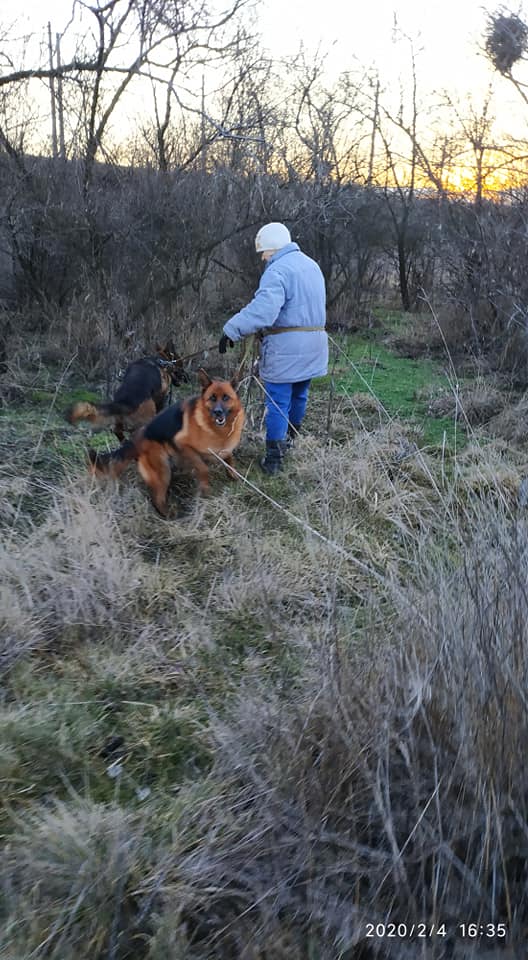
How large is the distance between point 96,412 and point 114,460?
0.84 meters

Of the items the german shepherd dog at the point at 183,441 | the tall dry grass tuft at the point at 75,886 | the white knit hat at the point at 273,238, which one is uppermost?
the white knit hat at the point at 273,238

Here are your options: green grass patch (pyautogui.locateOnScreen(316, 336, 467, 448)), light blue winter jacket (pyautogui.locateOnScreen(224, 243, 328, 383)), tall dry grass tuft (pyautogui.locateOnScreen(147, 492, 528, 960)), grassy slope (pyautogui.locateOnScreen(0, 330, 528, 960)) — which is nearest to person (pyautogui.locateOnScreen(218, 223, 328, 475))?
light blue winter jacket (pyautogui.locateOnScreen(224, 243, 328, 383))

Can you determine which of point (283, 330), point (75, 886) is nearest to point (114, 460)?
point (283, 330)

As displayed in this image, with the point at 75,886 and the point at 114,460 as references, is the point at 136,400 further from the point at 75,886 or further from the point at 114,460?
the point at 75,886

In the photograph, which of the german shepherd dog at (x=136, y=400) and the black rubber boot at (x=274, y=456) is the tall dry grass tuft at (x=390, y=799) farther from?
the german shepherd dog at (x=136, y=400)

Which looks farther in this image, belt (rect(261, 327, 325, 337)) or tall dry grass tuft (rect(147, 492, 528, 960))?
belt (rect(261, 327, 325, 337))

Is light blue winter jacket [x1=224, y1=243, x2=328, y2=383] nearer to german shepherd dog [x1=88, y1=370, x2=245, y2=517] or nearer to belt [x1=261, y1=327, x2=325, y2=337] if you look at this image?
belt [x1=261, y1=327, x2=325, y2=337]

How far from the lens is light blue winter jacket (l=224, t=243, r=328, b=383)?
504 cm

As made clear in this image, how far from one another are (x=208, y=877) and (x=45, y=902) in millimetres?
447

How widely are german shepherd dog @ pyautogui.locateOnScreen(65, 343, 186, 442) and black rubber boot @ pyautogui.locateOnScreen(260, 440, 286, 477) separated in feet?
4.24

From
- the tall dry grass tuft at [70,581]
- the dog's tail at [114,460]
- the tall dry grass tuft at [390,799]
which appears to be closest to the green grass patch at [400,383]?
the dog's tail at [114,460]

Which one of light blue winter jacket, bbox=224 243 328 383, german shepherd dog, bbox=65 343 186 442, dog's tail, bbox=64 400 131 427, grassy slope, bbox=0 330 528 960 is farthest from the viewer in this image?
german shepherd dog, bbox=65 343 186 442

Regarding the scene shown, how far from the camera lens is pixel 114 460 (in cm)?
476

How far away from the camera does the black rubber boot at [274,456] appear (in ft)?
17.7
